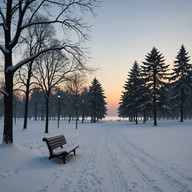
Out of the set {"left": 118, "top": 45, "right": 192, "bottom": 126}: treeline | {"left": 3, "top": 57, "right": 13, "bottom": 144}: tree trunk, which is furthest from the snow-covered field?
{"left": 118, "top": 45, "right": 192, "bottom": 126}: treeline

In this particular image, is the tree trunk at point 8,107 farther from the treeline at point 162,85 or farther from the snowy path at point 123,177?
the treeline at point 162,85

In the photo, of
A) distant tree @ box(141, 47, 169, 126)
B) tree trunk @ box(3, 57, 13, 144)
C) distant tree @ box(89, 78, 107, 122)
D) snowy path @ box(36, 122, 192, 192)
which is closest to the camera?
snowy path @ box(36, 122, 192, 192)

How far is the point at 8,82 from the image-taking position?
11094 mm

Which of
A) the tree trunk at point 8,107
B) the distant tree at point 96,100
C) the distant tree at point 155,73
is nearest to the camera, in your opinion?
the tree trunk at point 8,107

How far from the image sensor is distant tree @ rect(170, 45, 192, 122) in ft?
150

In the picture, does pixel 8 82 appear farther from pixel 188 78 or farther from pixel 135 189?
pixel 188 78

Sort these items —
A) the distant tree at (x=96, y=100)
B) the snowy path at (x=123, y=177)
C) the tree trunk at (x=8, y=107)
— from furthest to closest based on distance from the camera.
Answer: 1. the distant tree at (x=96, y=100)
2. the tree trunk at (x=8, y=107)
3. the snowy path at (x=123, y=177)

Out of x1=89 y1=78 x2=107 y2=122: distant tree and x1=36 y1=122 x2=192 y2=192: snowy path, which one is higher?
x1=89 y1=78 x2=107 y2=122: distant tree

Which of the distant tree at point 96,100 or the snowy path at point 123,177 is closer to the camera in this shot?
the snowy path at point 123,177

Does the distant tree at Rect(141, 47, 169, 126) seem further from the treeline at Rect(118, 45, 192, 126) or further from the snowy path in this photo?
the snowy path

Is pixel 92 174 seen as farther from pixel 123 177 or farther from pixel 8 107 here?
pixel 8 107

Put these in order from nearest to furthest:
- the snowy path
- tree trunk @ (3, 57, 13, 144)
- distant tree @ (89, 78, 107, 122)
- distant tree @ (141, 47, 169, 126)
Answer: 1. the snowy path
2. tree trunk @ (3, 57, 13, 144)
3. distant tree @ (141, 47, 169, 126)
4. distant tree @ (89, 78, 107, 122)

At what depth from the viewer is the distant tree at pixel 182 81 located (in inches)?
1801

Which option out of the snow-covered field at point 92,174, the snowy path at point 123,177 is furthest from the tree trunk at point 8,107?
the snowy path at point 123,177
